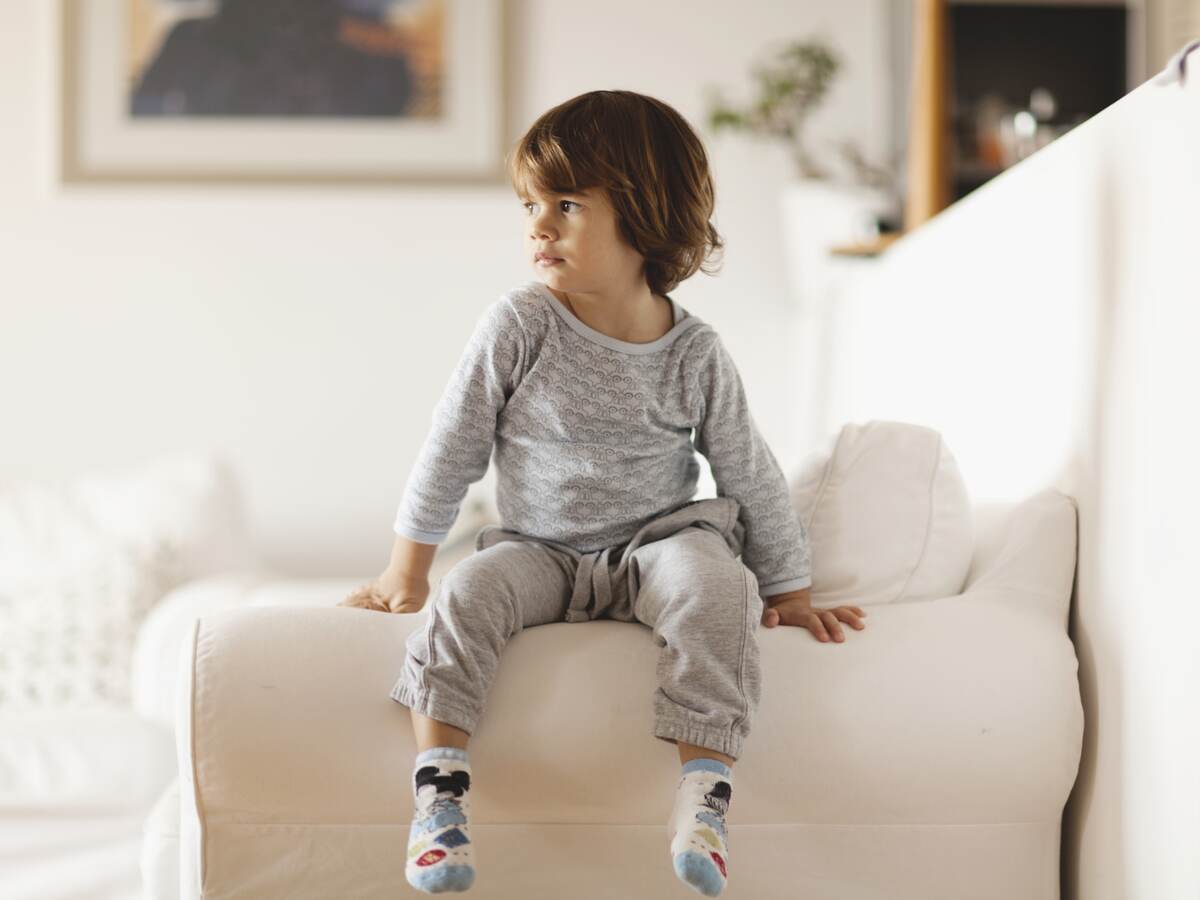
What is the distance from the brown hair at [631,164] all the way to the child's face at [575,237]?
0.01 m

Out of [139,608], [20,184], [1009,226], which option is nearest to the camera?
[1009,226]

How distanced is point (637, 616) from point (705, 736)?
17cm

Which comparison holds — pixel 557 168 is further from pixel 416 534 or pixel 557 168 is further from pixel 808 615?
pixel 808 615

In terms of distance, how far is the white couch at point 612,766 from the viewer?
3.51 ft

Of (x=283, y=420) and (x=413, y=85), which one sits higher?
(x=413, y=85)

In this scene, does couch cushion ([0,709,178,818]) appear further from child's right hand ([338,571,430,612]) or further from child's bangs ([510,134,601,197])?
child's bangs ([510,134,601,197])

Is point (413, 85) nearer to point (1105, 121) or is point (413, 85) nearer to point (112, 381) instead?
point (112, 381)

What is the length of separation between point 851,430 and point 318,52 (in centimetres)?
192

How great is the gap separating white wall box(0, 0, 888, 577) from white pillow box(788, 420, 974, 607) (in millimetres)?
1462

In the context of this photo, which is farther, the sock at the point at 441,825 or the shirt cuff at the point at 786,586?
the shirt cuff at the point at 786,586

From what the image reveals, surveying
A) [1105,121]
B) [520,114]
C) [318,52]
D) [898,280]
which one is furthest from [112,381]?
[1105,121]

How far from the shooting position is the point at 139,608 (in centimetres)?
219

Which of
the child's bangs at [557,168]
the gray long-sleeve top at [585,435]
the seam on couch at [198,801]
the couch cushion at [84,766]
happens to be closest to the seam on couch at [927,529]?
the gray long-sleeve top at [585,435]

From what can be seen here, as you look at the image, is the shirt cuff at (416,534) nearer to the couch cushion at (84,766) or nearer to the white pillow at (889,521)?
the white pillow at (889,521)
